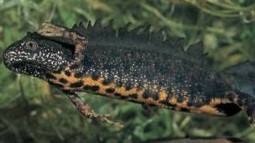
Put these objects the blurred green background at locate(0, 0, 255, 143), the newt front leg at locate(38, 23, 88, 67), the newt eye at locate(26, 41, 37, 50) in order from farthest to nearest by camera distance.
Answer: the blurred green background at locate(0, 0, 255, 143)
the newt eye at locate(26, 41, 37, 50)
the newt front leg at locate(38, 23, 88, 67)

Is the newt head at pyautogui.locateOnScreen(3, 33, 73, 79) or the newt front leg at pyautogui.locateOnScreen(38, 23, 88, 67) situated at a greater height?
the newt front leg at pyautogui.locateOnScreen(38, 23, 88, 67)

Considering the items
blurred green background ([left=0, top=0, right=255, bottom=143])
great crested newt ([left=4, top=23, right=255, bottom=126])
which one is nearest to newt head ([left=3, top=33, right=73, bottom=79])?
great crested newt ([left=4, top=23, right=255, bottom=126])

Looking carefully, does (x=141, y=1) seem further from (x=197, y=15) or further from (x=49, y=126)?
(x=49, y=126)

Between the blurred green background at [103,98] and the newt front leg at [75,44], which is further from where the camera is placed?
the blurred green background at [103,98]

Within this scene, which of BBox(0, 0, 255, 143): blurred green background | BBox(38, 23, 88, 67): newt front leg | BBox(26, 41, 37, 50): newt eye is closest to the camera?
BBox(38, 23, 88, 67): newt front leg

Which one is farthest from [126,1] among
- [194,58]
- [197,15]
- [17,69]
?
[17,69]

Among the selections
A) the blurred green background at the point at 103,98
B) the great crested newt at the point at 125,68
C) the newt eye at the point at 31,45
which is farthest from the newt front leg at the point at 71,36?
the blurred green background at the point at 103,98

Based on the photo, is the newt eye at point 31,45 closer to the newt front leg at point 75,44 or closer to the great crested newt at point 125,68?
the great crested newt at point 125,68

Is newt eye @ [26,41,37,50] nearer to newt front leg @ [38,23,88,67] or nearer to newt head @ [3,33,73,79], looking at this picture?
newt head @ [3,33,73,79]
